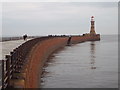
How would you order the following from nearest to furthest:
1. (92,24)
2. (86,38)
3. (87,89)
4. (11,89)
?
(11,89)
(87,89)
(92,24)
(86,38)

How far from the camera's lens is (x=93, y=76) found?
52.9ft

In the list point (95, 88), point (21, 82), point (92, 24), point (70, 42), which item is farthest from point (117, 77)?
point (92, 24)

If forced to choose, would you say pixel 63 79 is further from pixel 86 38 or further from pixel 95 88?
pixel 86 38

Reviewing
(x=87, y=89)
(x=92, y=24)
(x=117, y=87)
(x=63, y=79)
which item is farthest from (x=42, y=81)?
(x=92, y=24)

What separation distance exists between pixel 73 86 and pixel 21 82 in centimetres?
818

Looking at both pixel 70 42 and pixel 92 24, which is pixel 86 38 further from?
pixel 70 42

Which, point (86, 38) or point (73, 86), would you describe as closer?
point (73, 86)

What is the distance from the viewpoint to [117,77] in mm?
15844

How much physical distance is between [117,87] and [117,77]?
2824 millimetres

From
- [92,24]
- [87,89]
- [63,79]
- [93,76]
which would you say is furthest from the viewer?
[92,24]

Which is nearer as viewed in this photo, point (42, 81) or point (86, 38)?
point (42, 81)

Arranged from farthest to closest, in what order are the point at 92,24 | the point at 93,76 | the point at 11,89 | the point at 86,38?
the point at 86,38 < the point at 92,24 < the point at 93,76 < the point at 11,89

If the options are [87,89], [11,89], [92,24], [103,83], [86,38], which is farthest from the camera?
[86,38]

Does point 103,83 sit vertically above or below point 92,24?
below
